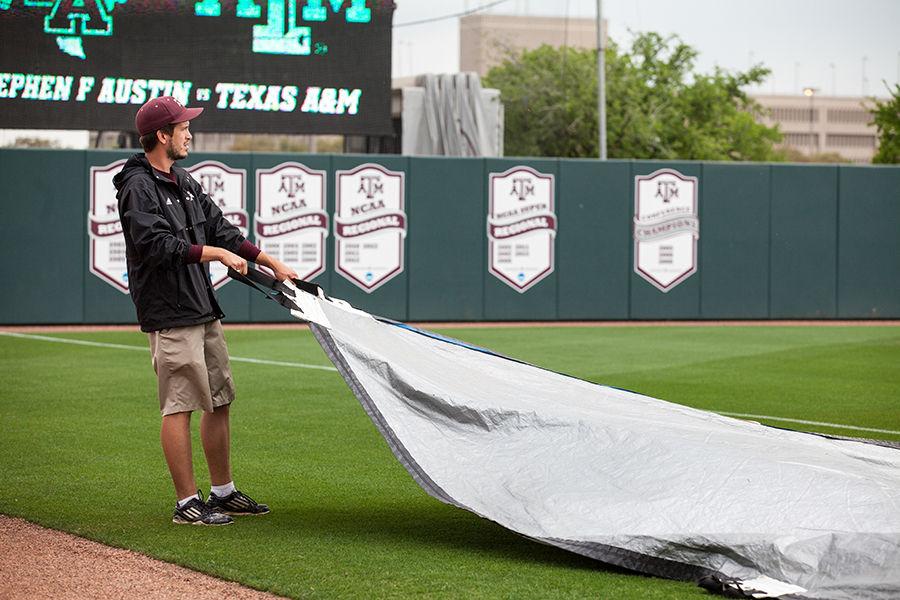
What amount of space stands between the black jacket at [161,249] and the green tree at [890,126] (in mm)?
35657

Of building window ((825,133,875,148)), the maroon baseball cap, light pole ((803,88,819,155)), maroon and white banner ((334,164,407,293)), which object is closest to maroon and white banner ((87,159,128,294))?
maroon and white banner ((334,164,407,293))

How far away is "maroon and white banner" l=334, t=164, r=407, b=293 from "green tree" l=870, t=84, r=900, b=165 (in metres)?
22.9

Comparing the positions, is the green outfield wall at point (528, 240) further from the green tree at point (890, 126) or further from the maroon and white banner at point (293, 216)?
the green tree at point (890, 126)

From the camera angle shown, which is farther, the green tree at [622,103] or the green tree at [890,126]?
the green tree at [622,103]

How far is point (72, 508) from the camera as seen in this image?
6.49m

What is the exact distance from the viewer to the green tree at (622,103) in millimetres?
46062

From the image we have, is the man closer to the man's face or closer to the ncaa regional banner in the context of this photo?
the man's face

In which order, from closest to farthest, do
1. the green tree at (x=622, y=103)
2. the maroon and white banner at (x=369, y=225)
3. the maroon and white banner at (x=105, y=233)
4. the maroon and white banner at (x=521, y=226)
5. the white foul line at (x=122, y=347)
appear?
the white foul line at (x=122, y=347)
the maroon and white banner at (x=105, y=233)
the maroon and white banner at (x=369, y=225)
the maroon and white banner at (x=521, y=226)
the green tree at (x=622, y=103)

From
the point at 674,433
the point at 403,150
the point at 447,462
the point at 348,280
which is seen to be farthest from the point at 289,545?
the point at 403,150

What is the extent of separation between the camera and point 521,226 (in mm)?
21594

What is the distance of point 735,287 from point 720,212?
54.8 inches

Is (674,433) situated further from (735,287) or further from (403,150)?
(403,150)

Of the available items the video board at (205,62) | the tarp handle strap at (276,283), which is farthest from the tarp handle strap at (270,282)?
the video board at (205,62)

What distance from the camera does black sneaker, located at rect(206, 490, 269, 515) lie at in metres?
6.34
